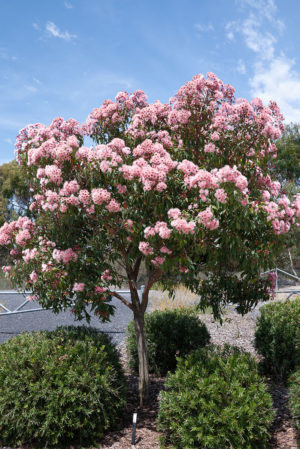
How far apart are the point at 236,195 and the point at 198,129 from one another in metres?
1.45

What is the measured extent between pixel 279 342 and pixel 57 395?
353cm

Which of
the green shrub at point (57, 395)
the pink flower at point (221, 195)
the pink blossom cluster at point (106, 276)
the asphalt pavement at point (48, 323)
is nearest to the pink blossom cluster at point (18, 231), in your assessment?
the pink blossom cluster at point (106, 276)

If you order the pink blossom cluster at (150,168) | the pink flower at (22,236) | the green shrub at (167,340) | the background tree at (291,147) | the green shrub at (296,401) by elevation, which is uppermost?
the background tree at (291,147)

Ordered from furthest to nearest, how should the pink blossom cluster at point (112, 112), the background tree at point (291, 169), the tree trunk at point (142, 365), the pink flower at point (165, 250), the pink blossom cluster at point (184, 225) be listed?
the background tree at point (291, 169)
the tree trunk at point (142, 365)
the pink blossom cluster at point (112, 112)
the pink flower at point (165, 250)
the pink blossom cluster at point (184, 225)

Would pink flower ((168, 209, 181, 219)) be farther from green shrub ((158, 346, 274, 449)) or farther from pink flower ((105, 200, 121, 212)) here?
green shrub ((158, 346, 274, 449))

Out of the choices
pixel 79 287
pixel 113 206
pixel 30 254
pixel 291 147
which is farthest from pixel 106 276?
pixel 291 147

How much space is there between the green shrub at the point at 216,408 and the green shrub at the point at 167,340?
1.92 m

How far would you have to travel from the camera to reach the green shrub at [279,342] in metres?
6.12

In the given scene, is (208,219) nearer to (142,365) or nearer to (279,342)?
(142,365)

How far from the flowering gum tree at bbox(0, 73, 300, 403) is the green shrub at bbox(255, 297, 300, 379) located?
127 cm

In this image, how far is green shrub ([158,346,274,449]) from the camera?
159 inches

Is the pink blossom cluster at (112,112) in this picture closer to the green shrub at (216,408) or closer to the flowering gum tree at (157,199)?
the flowering gum tree at (157,199)

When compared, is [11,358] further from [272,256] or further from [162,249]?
[272,256]

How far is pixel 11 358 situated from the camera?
4.86 m
